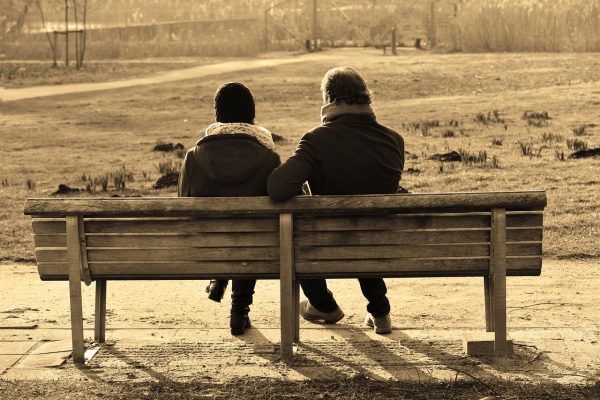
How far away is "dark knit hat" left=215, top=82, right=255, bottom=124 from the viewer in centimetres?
623

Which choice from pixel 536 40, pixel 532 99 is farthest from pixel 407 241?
pixel 536 40

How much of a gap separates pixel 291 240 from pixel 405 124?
42.4ft

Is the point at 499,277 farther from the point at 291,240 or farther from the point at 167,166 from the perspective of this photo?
the point at 167,166

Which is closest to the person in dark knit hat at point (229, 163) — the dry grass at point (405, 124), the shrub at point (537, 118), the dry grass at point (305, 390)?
the dry grass at point (305, 390)

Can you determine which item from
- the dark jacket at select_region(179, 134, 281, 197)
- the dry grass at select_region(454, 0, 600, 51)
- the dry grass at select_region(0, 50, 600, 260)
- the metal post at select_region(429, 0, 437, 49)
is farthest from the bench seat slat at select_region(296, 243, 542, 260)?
the metal post at select_region(429, 0, 437, 49)

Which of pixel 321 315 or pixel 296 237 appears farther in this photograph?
pixel 321 315

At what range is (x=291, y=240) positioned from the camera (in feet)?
18.5

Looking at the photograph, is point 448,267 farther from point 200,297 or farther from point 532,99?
point 532,99

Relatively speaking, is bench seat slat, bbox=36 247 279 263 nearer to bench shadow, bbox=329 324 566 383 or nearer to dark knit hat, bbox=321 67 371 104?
bench shadow, bbox=329 324 566 383

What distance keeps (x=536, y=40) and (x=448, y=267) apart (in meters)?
27.4

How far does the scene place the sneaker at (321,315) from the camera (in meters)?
6.55

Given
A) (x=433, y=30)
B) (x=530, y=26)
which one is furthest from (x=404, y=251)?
(x=433, y=30)

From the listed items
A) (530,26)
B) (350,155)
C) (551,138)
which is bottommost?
(551,138)

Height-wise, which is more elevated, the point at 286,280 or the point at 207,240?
the point at 207,240
